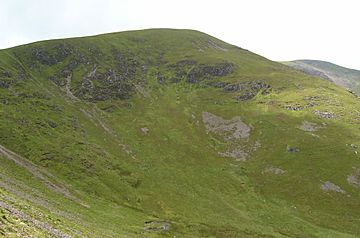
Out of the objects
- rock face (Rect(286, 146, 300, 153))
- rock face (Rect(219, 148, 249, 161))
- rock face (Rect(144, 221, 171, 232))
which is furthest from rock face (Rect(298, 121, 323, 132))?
rock face (Rect(144, 221, 171, 232))

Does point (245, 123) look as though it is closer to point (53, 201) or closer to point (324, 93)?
point (324, 93)

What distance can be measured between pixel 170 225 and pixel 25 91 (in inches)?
4005

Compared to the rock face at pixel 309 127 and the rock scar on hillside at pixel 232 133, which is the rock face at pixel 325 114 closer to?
the rock face at pixel 309 127

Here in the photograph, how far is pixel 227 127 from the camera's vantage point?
148 meters

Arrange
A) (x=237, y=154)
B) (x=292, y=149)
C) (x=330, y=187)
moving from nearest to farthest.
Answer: (x=330, y=187) → (x=292, y=149) → (x=237, y=154)

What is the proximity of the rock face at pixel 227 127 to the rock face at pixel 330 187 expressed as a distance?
Answer: 137ft

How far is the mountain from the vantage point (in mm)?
75625

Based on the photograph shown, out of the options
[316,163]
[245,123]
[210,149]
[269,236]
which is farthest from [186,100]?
[269,236]

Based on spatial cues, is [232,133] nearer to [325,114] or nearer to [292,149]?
[292,149]

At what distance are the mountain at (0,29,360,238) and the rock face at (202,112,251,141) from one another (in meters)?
0.46

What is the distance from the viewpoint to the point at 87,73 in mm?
194375

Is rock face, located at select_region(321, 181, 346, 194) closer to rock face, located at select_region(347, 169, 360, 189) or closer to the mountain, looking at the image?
the mountain

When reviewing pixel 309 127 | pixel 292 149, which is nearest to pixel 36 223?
pixel 292 149

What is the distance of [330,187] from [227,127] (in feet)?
182
